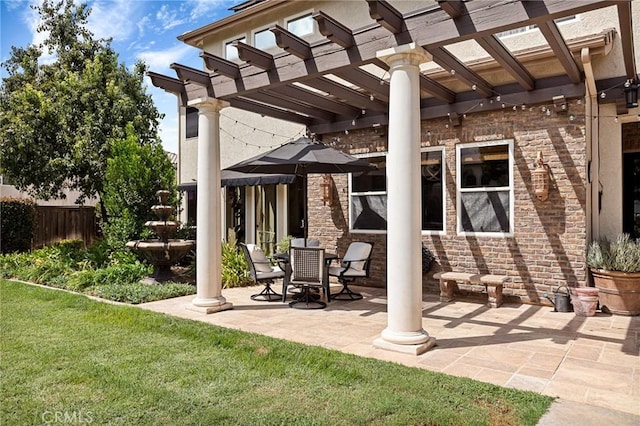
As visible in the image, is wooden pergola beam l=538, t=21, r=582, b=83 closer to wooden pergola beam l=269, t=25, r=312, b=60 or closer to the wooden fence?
wooden pergola beam l=269, t=25, r=312, b=60

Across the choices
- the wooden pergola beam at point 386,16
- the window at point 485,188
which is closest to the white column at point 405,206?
the wooden pergola beam at point 386,16

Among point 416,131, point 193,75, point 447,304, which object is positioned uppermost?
point 193,75

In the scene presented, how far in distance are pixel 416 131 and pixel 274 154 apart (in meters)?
3.17

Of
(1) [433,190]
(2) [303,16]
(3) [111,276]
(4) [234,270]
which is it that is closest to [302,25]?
(2) [303,16]

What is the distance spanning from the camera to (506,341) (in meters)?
5.71

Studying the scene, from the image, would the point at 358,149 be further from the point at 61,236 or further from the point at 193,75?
the point at 61,236

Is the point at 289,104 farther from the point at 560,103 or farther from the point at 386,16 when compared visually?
the point at 560,103

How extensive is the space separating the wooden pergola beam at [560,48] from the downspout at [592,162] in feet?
1.98

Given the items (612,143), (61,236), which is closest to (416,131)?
(612,143)

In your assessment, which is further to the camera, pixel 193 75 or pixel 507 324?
pixel 193 75

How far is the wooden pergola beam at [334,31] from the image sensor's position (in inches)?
201

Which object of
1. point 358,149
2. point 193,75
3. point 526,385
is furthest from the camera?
point 358,149

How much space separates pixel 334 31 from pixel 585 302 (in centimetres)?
561

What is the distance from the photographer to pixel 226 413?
3.63 meters
